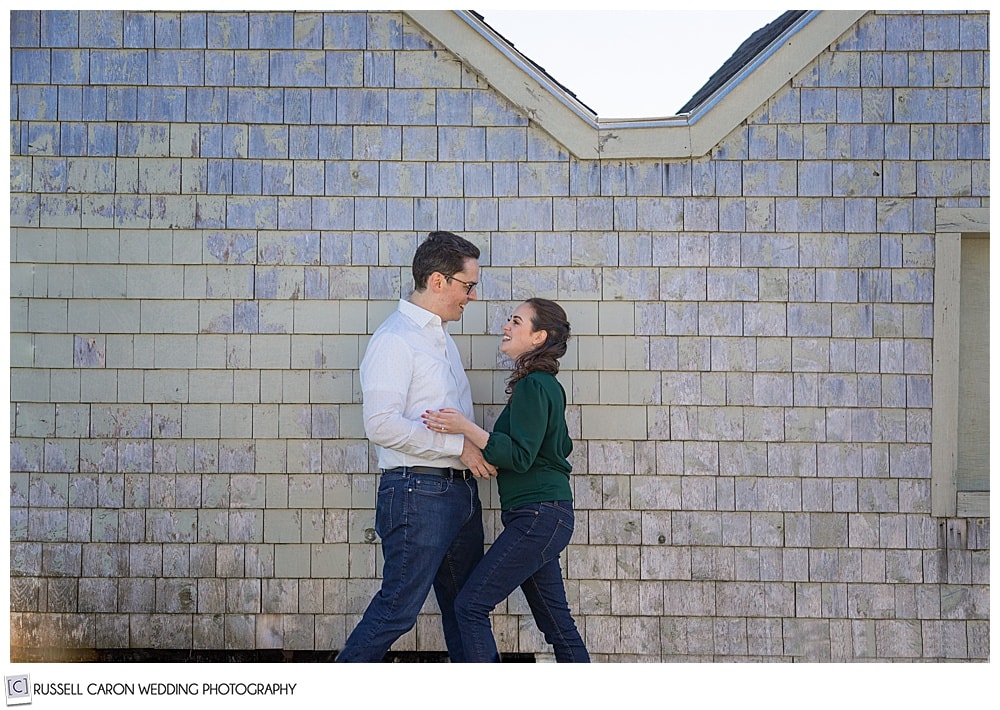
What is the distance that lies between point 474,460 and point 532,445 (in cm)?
25

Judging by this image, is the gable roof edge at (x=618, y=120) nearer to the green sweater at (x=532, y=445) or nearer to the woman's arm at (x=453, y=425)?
the green sweater at (x=532, y=445)

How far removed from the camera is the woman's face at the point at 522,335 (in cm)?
394

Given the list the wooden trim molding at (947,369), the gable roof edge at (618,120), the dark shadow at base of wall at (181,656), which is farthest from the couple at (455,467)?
the wooden trim molding at (947,369)

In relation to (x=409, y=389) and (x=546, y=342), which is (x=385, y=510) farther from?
(x=546, y=342)

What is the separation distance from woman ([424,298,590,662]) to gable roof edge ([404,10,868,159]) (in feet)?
3.27

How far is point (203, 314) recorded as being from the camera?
459 centimetres

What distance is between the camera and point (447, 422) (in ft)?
12.4

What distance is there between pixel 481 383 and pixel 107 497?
5.77ft

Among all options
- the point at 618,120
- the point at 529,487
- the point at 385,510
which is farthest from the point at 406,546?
the point at 618,120

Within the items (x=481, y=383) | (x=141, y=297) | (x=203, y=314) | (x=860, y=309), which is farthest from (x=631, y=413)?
(x=141, y=297)

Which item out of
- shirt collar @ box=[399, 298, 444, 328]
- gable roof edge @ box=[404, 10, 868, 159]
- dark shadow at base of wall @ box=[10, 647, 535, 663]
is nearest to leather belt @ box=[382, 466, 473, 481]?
shirt collar @ box=[399, 298, 444, 328]

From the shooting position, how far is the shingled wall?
4.54 m
